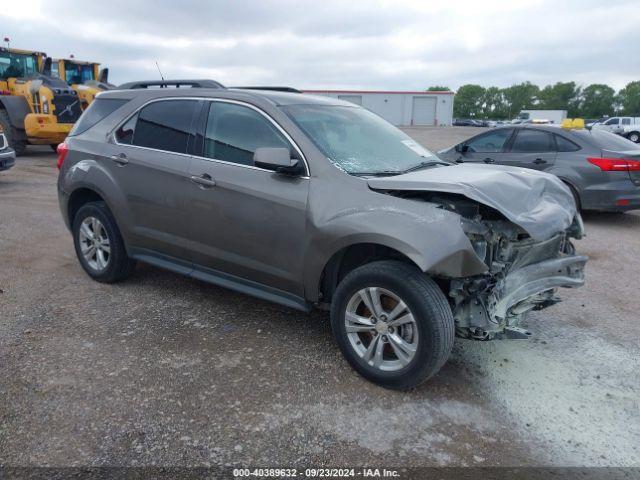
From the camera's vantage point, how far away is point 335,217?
3307 millimetres

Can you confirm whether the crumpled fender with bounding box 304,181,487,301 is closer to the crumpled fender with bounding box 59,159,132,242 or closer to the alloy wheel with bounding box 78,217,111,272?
the crumpled fender with bounding box 59,159,132,242

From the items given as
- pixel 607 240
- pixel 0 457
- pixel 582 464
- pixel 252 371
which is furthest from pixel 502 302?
pixel 607 240

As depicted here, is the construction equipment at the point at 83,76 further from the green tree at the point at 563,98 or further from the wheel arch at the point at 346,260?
the green tree at the point at 563,98

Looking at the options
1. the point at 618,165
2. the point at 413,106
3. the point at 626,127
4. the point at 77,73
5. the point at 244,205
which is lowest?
the point at 244,205

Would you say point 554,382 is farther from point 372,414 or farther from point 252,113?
point 252,113

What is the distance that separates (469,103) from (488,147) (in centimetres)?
12900

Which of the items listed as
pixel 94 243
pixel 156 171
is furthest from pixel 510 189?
pixel 94 243

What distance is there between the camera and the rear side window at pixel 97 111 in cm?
479

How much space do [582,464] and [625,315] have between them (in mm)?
2294

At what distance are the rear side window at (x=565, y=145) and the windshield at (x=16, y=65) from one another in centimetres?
1400

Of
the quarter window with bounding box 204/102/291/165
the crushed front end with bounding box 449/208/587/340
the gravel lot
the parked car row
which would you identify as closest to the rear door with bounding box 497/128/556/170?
the gravel lot

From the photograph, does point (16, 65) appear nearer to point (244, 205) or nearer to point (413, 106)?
point (244, 205)

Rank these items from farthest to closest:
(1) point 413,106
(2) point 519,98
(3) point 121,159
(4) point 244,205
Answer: (2) point 519,98, (1) point 413,106, (3) point 121,159, (4) point 244,205

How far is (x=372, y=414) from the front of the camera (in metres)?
2.99
